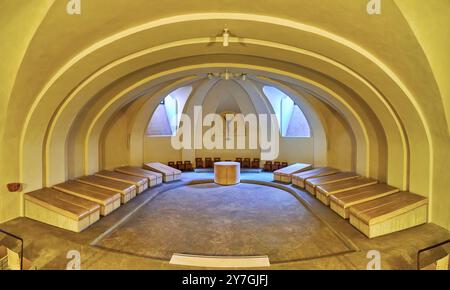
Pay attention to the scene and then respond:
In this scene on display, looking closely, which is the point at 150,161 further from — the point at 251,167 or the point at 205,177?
the point at 251,167

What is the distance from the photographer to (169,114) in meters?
15.2

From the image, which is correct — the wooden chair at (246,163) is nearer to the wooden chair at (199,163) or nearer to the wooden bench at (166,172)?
the wooden chair at (199,163)

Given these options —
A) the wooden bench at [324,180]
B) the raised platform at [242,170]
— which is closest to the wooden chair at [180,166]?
the raised platform at [242,170]

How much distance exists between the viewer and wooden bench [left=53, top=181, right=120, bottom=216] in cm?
720

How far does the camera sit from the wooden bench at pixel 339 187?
8.05 meters

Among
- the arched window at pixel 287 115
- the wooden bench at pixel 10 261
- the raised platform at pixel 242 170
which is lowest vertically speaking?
the wooden bench at pixel 10 261

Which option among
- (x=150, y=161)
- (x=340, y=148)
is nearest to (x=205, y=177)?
(x=150, y=161)

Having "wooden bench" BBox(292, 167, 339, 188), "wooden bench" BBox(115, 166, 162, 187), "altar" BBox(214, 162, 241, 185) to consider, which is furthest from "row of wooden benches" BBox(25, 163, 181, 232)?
"wooden bench" BBox(292, 167, 339, 188)

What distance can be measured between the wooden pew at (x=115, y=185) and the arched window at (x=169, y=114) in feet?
17.1

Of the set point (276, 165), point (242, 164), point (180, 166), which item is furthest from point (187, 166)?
point (276, 165)

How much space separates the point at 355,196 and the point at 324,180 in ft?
6.94

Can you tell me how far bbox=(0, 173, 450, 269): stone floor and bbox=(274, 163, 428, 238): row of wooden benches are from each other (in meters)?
0.21

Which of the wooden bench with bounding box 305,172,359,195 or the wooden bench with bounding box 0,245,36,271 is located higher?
the wooden bench with bounding box 305,172,359,195

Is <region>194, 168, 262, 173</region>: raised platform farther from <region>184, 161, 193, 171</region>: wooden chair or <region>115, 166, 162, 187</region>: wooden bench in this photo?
<region>115, 166, 162, 187</region>: wooden bench
